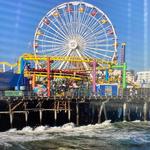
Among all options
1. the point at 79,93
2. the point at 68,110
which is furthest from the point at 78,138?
the point at 79,93

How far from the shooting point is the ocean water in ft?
114

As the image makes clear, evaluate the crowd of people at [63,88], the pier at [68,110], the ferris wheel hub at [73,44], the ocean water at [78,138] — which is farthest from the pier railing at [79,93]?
the ferris wheel hub at [73,44]

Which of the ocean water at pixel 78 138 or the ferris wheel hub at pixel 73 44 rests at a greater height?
the ferris wheel hub at pixel 73 44

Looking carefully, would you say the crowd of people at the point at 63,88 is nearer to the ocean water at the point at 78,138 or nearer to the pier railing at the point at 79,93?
the pier railing at the point at 79,93

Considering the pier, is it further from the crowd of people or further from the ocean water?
the crowd of people

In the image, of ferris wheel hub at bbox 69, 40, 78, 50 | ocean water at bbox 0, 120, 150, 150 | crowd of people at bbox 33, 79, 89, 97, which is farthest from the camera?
ferris wheel hub at bbox 69, 40, 78, 50

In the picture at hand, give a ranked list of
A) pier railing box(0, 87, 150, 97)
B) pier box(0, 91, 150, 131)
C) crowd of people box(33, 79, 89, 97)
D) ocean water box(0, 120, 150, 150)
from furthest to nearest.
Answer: crowd of people box(33, 79, 89, 97) < pier railing box(0, 87, 150, 97) < pier box(0, 91, 150, 131) < ocean water box(0, 120, 150, 150)

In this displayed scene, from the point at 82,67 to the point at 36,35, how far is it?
837cm

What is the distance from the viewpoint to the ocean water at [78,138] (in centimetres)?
3469

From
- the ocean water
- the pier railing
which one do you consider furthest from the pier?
the ocean water

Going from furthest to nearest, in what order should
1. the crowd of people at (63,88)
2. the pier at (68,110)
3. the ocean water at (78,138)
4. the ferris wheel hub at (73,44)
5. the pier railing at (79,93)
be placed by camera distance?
the ferris wheel hub at (73,44) < the crowd of people at (63,88) < the pier railing at (79,93) < the pier at (68,110) < the ocean water at (78,138)

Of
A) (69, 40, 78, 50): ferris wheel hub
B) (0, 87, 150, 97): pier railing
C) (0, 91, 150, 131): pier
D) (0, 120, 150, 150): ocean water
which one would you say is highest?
(69, 40, 78, 50): ferris wheel hub

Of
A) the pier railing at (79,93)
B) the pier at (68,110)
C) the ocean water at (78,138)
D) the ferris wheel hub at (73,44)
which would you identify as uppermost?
the ferris wheel hub at (73,44)

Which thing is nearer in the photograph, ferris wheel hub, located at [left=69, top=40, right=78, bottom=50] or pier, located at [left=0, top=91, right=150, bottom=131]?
pier, located at [left=0, top=91, right=150, bottom=131]
